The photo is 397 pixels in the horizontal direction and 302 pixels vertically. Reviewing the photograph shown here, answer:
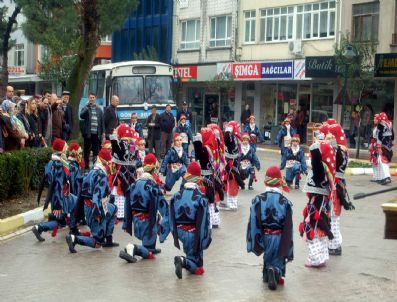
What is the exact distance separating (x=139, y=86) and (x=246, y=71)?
11.8 meters

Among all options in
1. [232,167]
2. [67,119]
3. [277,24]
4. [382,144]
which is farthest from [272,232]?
[277,24]

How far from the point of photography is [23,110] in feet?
59.7

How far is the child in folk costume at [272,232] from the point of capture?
9.91 m

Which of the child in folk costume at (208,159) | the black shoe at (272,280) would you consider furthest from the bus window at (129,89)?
the black shoe at (272,280)

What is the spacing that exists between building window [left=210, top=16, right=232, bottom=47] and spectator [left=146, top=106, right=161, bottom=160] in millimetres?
17120

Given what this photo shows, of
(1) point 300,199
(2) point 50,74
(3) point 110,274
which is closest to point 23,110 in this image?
(1) point 300,199

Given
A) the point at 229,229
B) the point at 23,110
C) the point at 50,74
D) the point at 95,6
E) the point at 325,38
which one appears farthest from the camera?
the point at 50,74

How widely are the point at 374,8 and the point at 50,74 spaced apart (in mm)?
21757

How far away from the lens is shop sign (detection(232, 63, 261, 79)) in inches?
1524

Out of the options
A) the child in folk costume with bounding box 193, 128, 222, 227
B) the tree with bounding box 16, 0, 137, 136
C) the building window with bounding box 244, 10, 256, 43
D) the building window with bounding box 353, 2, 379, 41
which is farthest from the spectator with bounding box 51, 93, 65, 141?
the building window with bounding box 244, 10, 256, 43

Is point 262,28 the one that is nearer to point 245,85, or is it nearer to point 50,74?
point 245,85

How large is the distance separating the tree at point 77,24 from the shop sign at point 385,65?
1027cm

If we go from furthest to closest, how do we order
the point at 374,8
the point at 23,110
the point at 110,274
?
the point at 374,8 → the point at 23,110 → the point at 110,274

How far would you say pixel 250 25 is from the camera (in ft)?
135
